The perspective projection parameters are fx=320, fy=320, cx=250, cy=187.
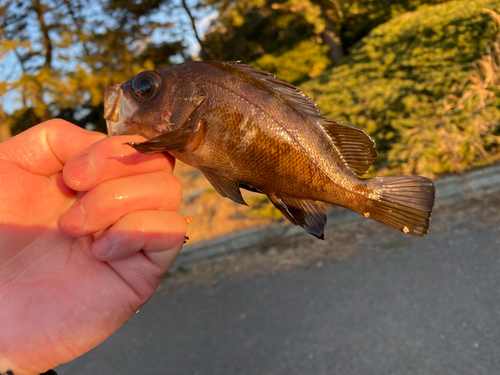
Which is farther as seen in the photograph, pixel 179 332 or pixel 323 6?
pixel 323 6

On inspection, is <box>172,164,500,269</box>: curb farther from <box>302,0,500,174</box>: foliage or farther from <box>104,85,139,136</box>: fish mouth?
<box>104,85,139,136</box>: fish mouth

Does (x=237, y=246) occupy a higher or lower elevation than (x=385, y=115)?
lower

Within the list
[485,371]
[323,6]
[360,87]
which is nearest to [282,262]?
[485,371]

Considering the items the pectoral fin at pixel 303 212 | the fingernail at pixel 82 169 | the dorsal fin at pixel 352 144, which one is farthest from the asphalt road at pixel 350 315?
the fingernail at pixel 82 169

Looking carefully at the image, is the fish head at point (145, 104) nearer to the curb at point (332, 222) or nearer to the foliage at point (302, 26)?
the curb at point (332, 222)

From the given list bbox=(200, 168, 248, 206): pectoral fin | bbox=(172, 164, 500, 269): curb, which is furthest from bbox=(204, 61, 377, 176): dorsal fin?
bbox=(172, 164, 500, 269): curb

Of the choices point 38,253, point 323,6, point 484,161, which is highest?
point 38,253

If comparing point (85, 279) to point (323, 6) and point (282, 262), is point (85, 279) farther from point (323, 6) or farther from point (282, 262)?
point (323, 6)

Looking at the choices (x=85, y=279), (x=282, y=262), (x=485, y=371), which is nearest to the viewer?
(x=85, y=279)
